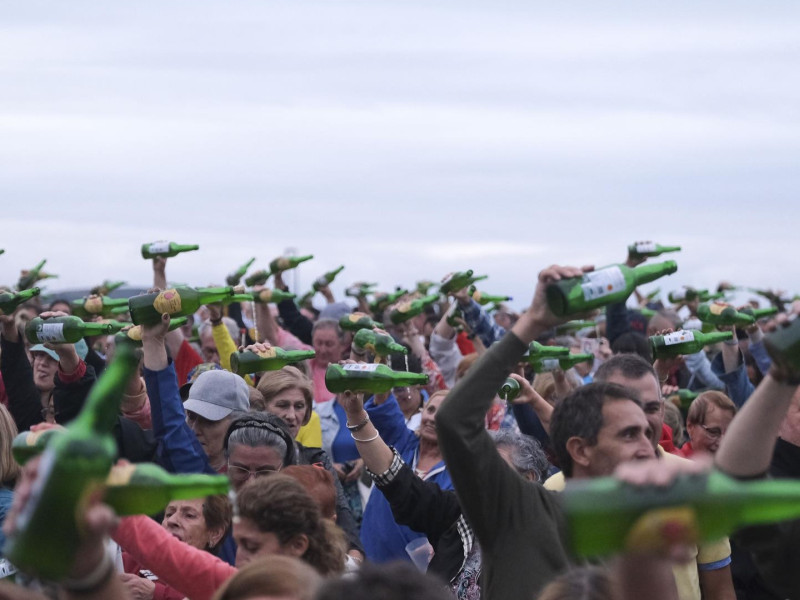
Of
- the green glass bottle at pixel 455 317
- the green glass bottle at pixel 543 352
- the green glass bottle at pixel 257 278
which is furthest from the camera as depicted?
the green glass bottle at pixel 257 278

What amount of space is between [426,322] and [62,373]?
838cm

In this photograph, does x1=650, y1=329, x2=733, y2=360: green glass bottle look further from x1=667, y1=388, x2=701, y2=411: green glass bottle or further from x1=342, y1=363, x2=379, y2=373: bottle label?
x1=342, y1=363, x2=379, y2=373: bottle label

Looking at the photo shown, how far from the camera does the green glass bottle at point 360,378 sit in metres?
5.68

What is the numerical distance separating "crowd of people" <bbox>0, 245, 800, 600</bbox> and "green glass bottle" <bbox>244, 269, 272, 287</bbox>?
1.77m

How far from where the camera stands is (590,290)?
3211mm

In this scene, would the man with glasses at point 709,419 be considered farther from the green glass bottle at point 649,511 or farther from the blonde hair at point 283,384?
the green glass bottle at point 649,511

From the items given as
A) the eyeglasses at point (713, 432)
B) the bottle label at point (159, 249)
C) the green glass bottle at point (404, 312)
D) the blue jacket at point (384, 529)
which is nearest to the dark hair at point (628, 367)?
the blue jacket at point (384, 529)

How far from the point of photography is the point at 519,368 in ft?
30.3

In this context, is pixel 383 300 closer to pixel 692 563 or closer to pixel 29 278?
pixel 29 278

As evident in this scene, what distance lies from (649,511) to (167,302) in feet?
13.5

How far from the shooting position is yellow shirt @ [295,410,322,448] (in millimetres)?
7148

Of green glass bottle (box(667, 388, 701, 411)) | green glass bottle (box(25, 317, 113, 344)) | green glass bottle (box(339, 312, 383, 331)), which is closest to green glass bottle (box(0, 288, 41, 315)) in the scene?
green glass bottle (box(25, 317, 113, 344))

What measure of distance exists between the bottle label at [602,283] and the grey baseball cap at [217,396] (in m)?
3.07

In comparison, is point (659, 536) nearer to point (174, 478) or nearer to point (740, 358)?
point (174, 478)
